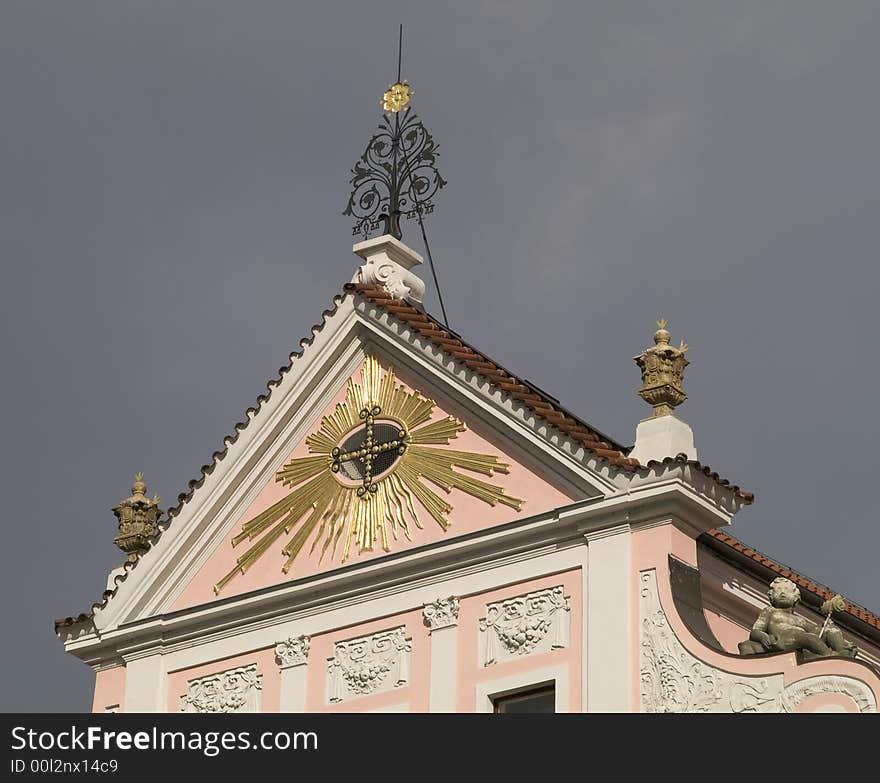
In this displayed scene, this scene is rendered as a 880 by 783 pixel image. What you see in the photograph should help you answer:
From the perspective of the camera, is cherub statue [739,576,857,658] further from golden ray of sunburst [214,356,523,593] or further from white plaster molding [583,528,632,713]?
golden ray of sunburst [214,356,523,593]

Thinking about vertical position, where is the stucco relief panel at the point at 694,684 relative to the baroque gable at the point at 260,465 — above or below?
below

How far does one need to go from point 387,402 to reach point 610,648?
470cm

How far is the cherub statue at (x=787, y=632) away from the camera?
30484 millimetres

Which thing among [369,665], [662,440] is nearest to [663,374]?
[662,440]

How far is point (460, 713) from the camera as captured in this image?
1243 inches

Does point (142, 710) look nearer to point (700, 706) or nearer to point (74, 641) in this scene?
point (74, 641)

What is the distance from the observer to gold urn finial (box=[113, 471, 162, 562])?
35531 millimetres

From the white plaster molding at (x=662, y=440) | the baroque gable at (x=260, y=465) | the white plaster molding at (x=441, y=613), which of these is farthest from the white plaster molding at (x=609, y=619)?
the baroque gable at (x=260, y=465)

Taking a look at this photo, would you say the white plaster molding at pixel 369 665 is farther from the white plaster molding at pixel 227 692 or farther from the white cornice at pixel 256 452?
the white cornice at pixel 256 452

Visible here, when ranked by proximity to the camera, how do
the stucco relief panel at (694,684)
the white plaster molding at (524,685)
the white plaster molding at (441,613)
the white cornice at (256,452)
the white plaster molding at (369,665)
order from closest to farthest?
the stucco relief panel at (694,684) → the white plaster molding at (524,685) → the white plaster molding at (441,613) → the white plaster molding at (369,665) → the white cornice at (256,452)

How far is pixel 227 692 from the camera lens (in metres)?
33.7

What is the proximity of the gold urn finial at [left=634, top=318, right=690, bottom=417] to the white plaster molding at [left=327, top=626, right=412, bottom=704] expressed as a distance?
371 cm

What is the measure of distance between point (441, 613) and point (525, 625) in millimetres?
1113

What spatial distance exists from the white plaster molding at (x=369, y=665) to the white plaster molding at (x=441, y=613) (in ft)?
1.15
